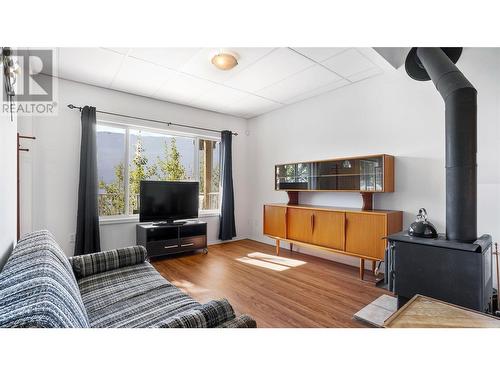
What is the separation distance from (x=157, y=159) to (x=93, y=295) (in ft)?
9.51

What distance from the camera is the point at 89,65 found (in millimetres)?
2854

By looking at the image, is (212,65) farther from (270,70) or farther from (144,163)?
(144,163)

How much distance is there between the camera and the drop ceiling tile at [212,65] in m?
2.58

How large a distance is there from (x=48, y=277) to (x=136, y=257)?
50.9 inches

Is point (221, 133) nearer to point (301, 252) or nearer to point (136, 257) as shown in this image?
point (301, 252)

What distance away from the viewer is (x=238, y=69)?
2.97 m

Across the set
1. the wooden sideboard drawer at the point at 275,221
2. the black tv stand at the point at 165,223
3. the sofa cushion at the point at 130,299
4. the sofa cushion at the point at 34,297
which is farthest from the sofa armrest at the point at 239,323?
the black tv stand at the point at 165,223

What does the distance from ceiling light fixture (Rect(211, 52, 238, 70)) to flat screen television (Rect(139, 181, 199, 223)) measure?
1973 millimetres

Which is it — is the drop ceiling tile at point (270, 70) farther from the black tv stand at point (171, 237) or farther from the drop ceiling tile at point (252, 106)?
the black tv stand at point (171, 237)

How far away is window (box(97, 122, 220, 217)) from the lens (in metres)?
3.67

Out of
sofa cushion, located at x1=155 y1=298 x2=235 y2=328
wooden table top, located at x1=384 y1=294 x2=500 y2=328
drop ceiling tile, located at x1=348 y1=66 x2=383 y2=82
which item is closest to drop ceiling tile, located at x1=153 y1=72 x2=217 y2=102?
drop ceiling tile, located at x1=348 y1=66 x2=383 y2=82
